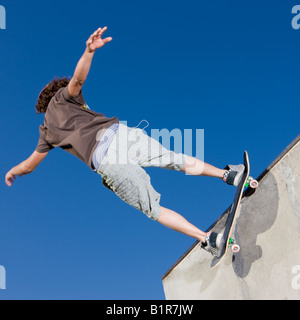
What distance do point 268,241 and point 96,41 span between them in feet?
10.2

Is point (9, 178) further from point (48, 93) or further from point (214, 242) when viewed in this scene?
point (214, 242)

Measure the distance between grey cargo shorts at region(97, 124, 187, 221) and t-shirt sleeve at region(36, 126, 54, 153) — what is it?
2.94 feet

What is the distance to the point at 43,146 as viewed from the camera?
197 inches

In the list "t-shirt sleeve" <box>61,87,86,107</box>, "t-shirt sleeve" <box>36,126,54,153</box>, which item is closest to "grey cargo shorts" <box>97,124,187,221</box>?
"t-shirt sleeve" <box>61,87,86,107</box>

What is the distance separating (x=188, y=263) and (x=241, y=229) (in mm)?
1149

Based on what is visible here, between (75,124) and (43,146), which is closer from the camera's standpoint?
(75,124)

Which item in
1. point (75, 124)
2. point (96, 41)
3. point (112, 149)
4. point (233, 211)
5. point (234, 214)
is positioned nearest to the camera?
point (96, 41)

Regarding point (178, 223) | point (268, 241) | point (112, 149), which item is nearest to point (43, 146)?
point (112, 149)

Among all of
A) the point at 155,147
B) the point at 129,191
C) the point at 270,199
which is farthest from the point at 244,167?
the point at 129,191

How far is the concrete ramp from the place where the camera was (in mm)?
4699

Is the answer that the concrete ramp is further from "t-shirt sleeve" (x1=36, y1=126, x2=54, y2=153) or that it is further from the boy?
"t-shirt sleeve" (x1=36, y1=126, x2=54, y2=153)

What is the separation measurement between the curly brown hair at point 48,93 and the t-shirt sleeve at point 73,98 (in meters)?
0.42

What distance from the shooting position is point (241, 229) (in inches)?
206

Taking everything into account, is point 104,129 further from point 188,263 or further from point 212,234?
point 188,263
